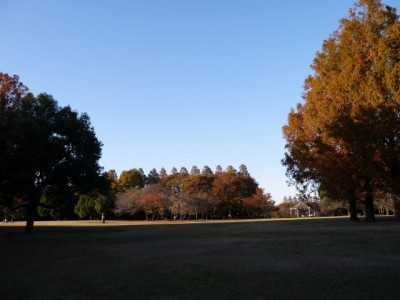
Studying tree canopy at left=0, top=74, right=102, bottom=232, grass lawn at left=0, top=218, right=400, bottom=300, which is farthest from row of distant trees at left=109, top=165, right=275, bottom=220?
grass lawn at left=0, top=218, right=400, bottom=300

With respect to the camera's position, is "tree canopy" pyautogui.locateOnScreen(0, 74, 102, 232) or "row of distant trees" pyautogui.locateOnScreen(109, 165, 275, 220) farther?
"row of distant trees" pyautogui.locateOnScreen(109, 165, 275, 220)

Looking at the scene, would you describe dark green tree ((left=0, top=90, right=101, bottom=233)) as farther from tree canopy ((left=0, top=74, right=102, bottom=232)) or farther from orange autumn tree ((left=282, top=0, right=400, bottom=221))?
orange autumn tree ((left=282, top=0, right=400, bottom=221))

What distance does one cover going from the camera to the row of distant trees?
239 feet

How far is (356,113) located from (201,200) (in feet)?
162

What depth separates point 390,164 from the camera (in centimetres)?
2800

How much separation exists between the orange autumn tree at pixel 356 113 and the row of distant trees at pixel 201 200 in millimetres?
42310

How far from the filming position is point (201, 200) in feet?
241

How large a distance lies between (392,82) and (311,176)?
36.6 feet

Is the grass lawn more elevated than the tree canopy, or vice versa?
the tree canopy

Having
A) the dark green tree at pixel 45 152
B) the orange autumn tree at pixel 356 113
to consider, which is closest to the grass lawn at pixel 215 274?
the dark green tree at pixel 45 152

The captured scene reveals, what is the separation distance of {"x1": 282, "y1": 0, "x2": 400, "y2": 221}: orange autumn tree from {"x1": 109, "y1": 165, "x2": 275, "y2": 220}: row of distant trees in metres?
42.3

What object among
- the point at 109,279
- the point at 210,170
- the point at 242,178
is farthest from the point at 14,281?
the point at 210,170

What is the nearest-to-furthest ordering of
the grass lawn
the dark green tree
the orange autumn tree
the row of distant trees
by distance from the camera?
the grass lawn, the dark green tree, the orange autumn tree, the row of distant trees

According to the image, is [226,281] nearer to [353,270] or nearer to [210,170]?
[353,270]
